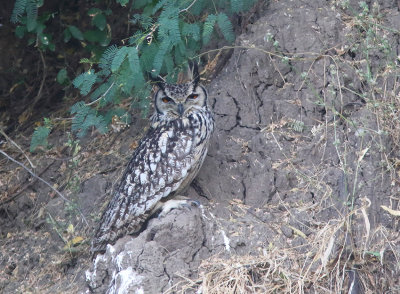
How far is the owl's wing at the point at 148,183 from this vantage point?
500 centimetres

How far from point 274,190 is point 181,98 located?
94cm

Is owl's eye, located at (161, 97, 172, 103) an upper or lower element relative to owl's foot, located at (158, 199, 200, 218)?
upper

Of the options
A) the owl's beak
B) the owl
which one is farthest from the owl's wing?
the owl's beak

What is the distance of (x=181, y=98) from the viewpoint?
5.16 m

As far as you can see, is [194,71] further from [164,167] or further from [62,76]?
[62,76]

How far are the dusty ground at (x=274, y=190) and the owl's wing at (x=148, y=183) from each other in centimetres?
21

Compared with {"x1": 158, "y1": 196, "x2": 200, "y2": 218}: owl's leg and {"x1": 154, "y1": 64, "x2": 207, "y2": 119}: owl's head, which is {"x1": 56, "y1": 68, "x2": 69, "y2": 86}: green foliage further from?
{"x1": 158, "y1": 196, "x2": 200, "y2": 218}: owl's leg

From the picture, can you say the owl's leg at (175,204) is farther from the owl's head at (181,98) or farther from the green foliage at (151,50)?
the green foliage at (151,50)

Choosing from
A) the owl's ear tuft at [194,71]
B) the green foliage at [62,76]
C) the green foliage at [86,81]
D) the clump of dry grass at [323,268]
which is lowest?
the clump of dry grass at [323,268]

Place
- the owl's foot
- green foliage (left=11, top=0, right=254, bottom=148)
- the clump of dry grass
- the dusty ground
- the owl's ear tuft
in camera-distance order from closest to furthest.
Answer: the clump of dry grass < the dusty ground < the owl's foot < green foliage (left=11, top=0, right=254, bottom=148) < the owl's ear tuft

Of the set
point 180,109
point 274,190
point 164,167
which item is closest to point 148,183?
point 164,167

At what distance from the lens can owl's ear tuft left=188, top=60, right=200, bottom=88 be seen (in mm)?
5203

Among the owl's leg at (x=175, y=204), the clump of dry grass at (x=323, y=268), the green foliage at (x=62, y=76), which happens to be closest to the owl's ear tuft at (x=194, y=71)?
the owl's leg at (x=175, y=204)

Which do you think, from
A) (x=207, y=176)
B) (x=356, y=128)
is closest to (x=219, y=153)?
(x=207, y=176)
